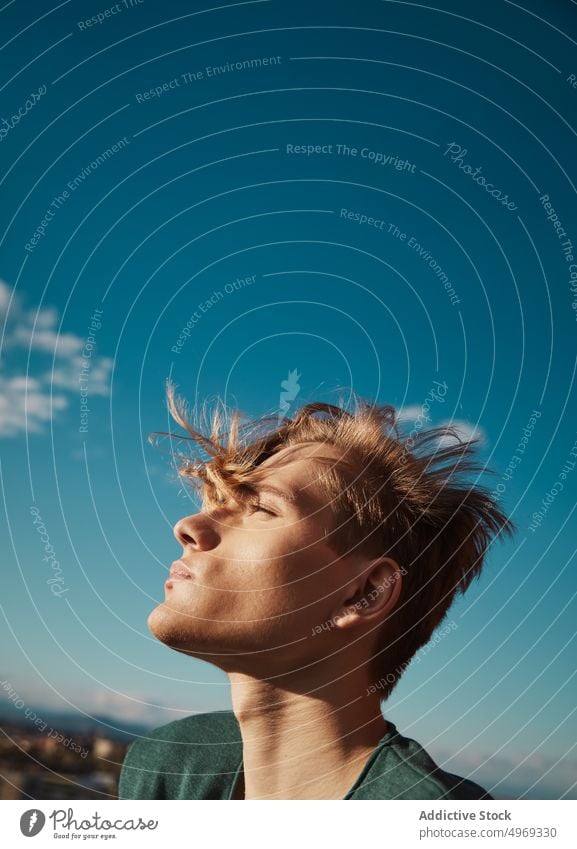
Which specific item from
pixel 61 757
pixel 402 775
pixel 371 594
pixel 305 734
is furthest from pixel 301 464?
pixel 61 757

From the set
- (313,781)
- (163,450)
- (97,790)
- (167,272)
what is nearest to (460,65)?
(167,272)

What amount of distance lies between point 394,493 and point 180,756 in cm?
86

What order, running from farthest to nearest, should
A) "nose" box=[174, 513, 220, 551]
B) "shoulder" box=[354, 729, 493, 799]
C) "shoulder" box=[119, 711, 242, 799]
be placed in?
"shoulder" box=[119, 711, 242, 799] < "nose" box=[174, 513, 220, 551] < "shoulder" box=[354, 729, 493, 799]

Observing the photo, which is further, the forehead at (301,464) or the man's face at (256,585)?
the forehead at (301,464)

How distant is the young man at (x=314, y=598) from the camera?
1832 mm

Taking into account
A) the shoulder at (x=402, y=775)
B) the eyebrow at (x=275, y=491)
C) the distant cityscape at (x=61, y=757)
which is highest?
the eyebrow at (x=275, y=491)

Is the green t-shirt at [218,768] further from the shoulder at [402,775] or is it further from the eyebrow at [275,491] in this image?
the eyebrow at [275,491]

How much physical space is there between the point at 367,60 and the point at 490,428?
1.23 metres

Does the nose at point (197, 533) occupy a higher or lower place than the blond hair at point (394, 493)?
lower

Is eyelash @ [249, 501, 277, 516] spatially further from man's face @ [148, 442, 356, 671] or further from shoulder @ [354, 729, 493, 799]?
shoulder @ [354, 729, 493, 799]
